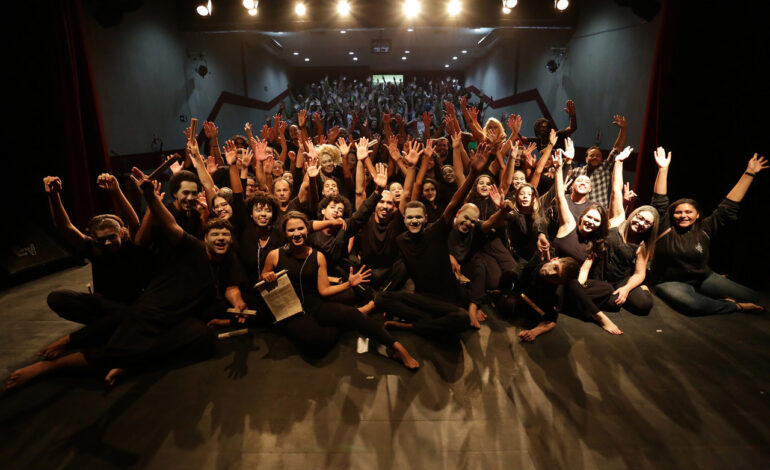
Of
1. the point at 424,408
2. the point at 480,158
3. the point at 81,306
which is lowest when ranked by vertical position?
the point at 424,408

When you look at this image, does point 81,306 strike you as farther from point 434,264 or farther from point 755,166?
point 755,166

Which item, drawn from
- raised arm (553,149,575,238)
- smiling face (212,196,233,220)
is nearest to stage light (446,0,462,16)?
raised arm (553,149,575,238)

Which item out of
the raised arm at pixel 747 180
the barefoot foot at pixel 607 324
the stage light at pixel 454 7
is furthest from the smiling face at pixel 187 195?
the stage light at pixel 454 7

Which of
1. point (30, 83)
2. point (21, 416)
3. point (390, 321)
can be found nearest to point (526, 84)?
point (390, 321)

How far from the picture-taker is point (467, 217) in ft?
9.96

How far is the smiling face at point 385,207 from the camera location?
9.68 feet

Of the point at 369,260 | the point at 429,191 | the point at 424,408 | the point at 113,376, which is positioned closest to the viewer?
the point at 424,408

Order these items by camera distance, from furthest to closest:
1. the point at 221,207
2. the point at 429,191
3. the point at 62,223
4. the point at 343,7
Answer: the point at 343,7
the point at 429,191
the point at 221,207
the point at 62,223

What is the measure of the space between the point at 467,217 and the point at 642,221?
1.33 metres

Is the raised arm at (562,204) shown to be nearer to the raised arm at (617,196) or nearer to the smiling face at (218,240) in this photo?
the raised arm at (617,196)

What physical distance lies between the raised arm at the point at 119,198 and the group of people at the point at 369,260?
10mm

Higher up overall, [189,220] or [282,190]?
[282,190]

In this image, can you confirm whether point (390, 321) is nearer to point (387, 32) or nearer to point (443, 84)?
point (387, 32)

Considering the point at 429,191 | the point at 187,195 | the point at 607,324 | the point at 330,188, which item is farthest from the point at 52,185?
the point at 607,324
